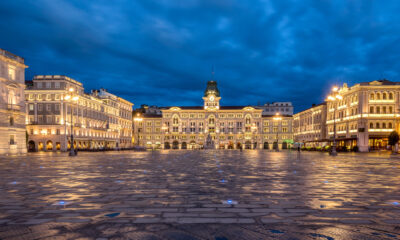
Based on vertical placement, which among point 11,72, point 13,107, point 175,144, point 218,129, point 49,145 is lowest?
point 175,144

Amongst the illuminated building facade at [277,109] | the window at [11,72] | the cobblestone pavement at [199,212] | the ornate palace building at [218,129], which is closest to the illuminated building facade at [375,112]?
the ornate palace building at [218,129]

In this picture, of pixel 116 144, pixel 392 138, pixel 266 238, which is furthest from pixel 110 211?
pixel 116 144

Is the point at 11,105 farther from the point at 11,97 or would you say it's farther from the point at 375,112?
the point at 375,112

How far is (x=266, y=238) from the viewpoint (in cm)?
459

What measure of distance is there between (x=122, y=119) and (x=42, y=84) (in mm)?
38460

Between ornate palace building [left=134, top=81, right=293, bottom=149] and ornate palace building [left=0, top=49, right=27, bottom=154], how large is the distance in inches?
3054

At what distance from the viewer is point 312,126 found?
9800 centimetres

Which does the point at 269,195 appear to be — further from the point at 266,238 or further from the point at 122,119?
the point at 122,119

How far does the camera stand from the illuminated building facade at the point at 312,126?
3474 inches

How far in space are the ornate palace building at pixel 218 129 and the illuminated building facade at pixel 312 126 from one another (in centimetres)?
778

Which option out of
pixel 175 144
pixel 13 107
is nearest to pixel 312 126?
pixel 175 144

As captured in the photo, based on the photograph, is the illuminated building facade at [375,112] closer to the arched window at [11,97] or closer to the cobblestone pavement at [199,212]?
the arched window at [11,97]

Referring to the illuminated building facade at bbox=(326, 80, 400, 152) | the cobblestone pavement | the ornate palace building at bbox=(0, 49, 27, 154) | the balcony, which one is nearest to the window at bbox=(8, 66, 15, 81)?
the ornate palace building at bbox=(0, 49, 27, 154)

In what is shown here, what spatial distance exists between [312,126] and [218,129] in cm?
3951
